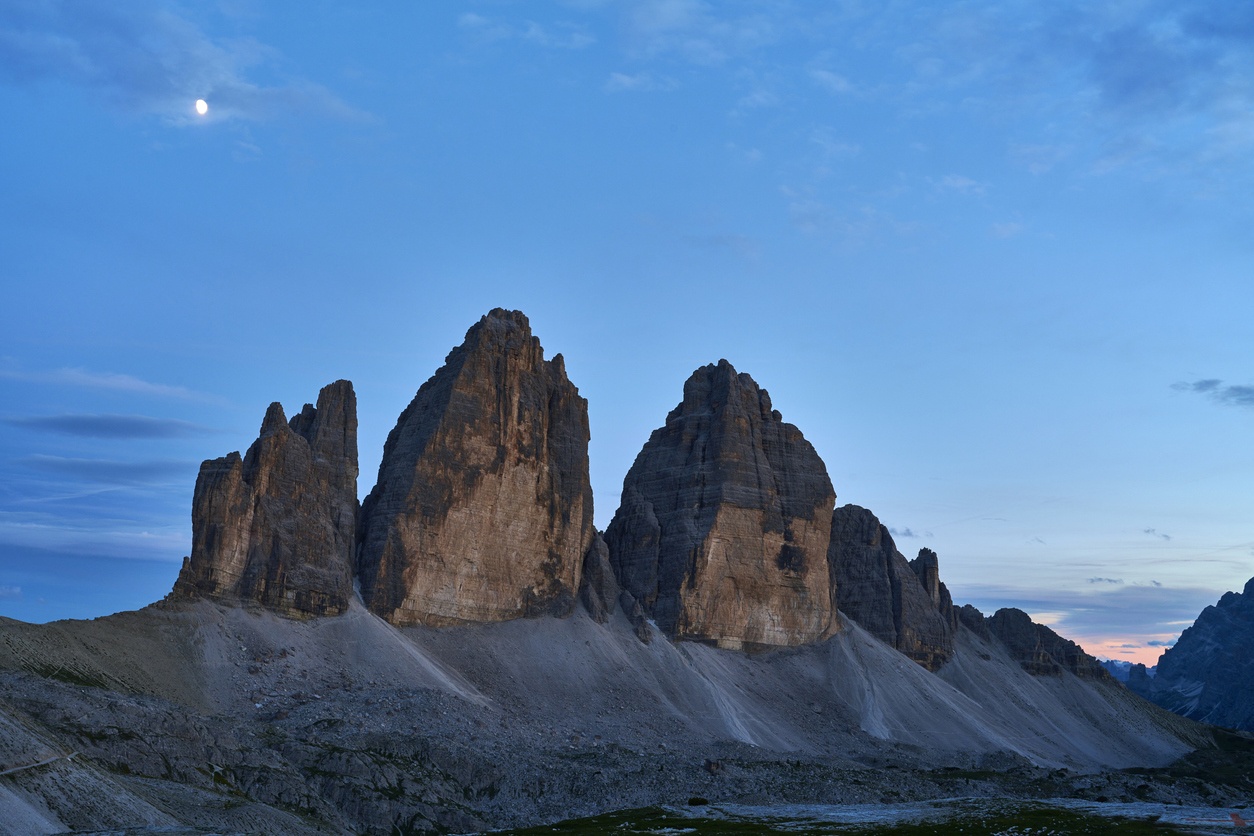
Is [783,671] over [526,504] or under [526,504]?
under

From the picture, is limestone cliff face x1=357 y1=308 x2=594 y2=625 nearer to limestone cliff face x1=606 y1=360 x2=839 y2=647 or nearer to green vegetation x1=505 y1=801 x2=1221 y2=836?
limestone cliff face x1=606 y1=360 x2=839 y2=647

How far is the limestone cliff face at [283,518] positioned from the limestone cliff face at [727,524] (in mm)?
47910

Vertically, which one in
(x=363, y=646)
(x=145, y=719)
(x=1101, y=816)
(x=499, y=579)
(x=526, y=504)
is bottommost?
(x=1101, y=816)

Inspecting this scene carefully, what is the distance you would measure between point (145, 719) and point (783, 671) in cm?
10792

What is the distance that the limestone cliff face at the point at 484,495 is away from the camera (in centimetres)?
14612

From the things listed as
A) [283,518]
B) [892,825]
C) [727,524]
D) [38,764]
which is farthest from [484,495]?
[38,764]

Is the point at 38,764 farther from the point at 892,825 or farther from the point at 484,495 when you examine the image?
the point at 484,495

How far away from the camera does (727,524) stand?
589 ft

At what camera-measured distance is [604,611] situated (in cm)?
16362

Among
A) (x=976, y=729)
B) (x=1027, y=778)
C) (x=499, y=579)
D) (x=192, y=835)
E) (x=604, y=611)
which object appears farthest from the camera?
(x=976, y=729)

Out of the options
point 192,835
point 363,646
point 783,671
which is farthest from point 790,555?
point 192,835

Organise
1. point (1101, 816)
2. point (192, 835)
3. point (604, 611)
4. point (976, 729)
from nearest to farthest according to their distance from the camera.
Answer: point (192, 835)
point (1101, 816)
point (604, 611)
point (976, 729)

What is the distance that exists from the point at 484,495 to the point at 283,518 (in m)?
26.5

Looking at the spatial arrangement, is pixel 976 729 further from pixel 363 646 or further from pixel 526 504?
pixel 363 646
